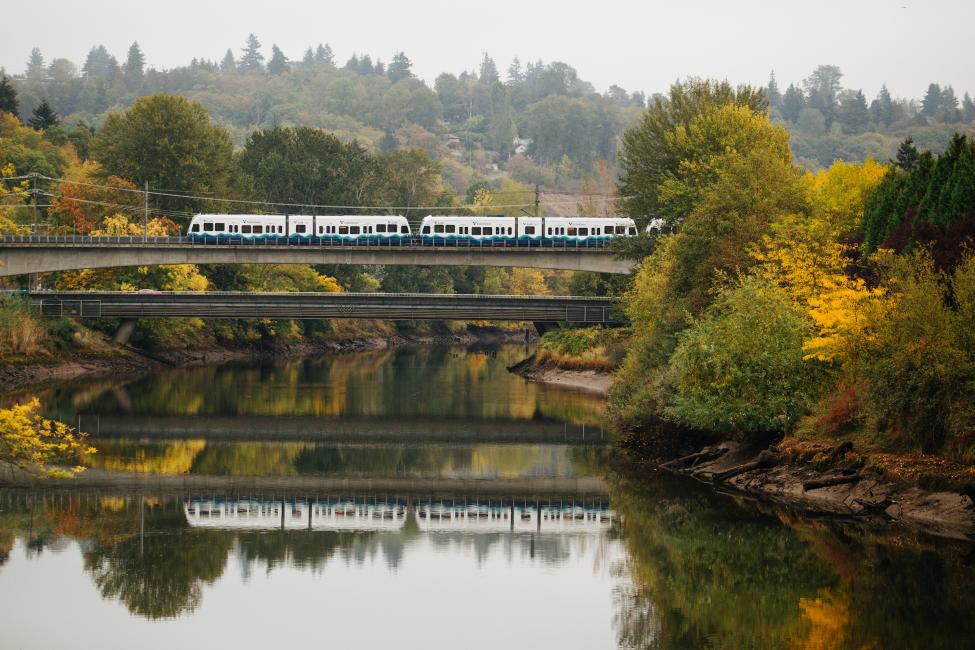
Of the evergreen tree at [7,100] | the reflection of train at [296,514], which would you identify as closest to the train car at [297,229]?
the reflection of train at [296,514]

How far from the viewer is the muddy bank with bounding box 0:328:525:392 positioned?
87062 millimetres

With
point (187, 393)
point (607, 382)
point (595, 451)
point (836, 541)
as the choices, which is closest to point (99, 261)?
point (187, 393)

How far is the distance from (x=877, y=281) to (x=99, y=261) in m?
66.9

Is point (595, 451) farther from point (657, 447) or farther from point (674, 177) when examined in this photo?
point (674, 177)

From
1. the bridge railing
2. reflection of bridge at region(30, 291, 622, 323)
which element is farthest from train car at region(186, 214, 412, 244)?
reflection of bridge at region(30, 291, 622, 323)

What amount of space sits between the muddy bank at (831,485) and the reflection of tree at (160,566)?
66.1ft

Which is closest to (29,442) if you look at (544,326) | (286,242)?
(286,242)

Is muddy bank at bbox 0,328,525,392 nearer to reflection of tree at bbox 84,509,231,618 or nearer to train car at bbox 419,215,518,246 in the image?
train car at bbox 419,215,518,246

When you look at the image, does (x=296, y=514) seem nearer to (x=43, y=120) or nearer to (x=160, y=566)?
(x=160, y=566)

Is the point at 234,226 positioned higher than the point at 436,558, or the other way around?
the point at 234,226

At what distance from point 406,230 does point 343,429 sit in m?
45.9

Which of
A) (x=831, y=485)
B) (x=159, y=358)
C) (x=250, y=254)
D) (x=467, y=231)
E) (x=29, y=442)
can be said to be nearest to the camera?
(x=29, y=442)

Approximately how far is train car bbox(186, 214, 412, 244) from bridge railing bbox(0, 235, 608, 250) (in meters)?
0.11

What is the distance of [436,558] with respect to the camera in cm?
3956
